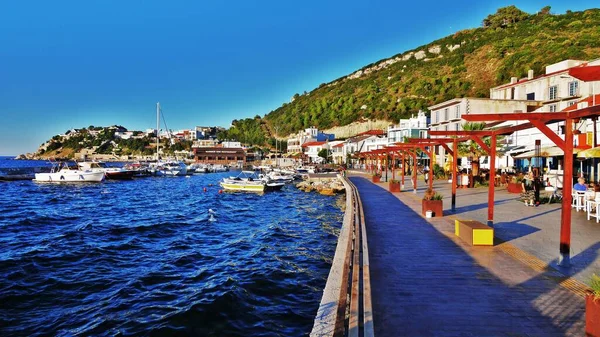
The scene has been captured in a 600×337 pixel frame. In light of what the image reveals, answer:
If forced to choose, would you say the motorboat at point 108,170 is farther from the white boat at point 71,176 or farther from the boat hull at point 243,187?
the boat hull at point 243,187

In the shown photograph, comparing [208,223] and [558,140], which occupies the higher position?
[558,140]

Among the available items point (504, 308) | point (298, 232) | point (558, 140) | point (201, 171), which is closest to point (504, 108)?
point (298, 232)

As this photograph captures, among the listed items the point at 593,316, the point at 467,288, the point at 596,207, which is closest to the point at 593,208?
the point at 596,207

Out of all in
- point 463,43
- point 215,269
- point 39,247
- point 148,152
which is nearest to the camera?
point 215,269

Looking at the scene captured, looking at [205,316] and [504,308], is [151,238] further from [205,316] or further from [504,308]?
[504,308]

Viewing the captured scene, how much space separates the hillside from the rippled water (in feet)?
219

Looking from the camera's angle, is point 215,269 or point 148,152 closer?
point 215,269

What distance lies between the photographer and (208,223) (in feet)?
75.3

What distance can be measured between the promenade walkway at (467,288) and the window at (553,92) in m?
37.2

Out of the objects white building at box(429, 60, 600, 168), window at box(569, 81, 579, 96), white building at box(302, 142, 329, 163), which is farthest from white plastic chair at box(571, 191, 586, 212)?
white building at box(302, 142, 329, 163)

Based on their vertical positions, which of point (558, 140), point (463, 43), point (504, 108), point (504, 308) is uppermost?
point (463, 43)

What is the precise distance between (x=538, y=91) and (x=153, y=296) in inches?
1889

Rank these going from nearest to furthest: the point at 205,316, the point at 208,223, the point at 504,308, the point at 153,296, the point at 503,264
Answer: the point at 504,308 → the point at 503,264 → the point at 205,316 → the point at 153,296 → the point at 208,223

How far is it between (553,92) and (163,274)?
148ft
